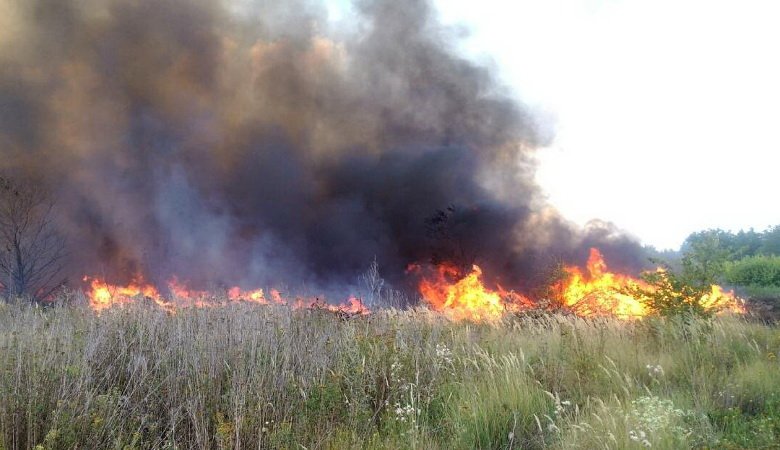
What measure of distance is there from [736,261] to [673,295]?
37.1 metres

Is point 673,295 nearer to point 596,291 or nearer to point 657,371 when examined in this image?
point 657,371

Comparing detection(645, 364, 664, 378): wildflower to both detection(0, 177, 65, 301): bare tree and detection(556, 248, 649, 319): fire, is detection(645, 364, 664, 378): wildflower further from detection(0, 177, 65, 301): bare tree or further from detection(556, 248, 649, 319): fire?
detection(0, 177, 65, 301): bare tree

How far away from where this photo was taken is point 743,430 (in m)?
4.52

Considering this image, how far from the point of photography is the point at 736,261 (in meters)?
39.8

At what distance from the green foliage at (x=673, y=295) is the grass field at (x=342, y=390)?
2046 mm

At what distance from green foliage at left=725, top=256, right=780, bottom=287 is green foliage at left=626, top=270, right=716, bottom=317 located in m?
26.9

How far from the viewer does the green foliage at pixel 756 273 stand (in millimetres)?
32438

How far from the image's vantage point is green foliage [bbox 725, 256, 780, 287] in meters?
32.4

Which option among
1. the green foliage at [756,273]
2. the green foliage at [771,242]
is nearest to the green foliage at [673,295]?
the green foliage at [756,273]

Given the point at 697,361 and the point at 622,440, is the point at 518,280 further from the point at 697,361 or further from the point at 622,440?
the point at 622,440

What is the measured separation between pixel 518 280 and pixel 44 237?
18988mm

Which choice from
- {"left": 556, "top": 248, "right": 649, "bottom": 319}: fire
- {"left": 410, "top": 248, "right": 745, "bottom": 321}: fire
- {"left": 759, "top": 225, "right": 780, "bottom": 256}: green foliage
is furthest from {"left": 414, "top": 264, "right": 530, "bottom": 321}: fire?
{"left": 759, "top": 225, "right": 780, "bottom": 256}: green foliage

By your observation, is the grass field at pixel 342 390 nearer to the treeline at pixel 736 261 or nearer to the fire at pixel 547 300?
the treeline at pixel 736 261

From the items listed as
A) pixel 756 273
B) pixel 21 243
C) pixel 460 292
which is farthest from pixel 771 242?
pixel 21 243
